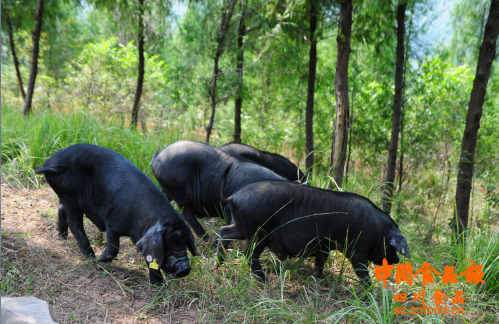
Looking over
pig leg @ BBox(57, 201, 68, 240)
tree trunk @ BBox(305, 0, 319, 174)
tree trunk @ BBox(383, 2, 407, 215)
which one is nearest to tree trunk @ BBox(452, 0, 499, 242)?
tree trunk @ BBox(383, 2, 407, 215)

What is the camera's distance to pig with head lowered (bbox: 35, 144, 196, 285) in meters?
2.99

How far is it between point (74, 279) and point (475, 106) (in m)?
4.93

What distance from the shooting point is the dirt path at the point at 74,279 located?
2.76 metres

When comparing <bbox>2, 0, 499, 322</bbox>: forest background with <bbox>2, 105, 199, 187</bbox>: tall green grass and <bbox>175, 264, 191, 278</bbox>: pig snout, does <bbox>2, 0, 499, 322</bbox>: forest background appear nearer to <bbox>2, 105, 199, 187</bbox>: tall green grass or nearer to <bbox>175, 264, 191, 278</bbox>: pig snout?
<bbox>2, 105, 199, 187</bbox>: tall green grass

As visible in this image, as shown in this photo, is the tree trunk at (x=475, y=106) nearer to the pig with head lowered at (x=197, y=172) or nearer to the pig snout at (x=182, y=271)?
the pig with head lowered at (x=197, y=172)

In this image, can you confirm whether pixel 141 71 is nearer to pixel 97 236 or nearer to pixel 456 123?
pixel 97 236

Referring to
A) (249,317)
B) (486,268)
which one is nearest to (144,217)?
(249,317)

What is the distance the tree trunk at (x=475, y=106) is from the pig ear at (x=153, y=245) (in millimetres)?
3465

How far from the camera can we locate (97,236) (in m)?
4.07

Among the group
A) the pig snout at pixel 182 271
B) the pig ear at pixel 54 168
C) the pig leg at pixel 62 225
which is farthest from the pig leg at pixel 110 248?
the pig leg at pixel 62 225

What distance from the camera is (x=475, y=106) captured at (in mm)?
4617

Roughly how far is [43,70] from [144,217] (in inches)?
598

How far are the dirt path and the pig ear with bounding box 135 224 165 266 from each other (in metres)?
0.29

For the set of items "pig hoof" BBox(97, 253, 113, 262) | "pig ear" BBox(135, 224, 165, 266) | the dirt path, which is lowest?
the dirt path
